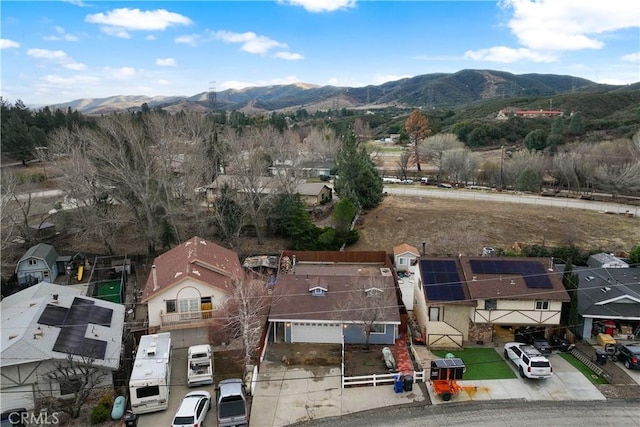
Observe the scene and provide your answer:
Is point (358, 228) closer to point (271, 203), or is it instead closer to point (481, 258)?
point (271, 203)

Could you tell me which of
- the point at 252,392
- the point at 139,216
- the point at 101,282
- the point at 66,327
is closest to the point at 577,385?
the point at 252,392

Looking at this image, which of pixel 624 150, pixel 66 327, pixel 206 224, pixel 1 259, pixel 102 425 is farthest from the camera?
pixel 624 150

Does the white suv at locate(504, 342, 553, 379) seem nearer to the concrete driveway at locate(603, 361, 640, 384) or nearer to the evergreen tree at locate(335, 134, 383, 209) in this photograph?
the concrete driveway at locate(603, 361, 640, 384)

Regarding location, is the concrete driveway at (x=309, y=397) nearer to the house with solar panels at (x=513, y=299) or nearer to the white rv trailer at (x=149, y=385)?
the white rv trailer at (x=149, y=385)

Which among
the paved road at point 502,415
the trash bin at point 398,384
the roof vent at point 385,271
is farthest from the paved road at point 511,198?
the trash bin at point 398,384

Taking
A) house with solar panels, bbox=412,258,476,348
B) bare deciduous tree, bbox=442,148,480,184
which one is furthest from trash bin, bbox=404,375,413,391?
bare deciduous tree, bbox=442,148,480,184
